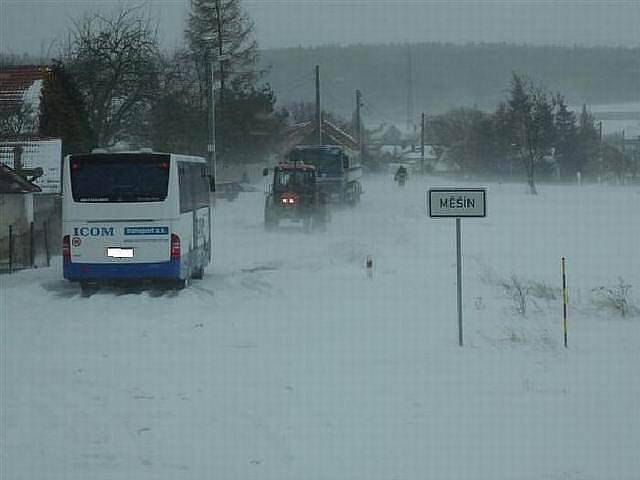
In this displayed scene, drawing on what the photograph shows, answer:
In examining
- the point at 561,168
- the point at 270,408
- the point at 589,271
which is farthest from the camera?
the point at 561,168

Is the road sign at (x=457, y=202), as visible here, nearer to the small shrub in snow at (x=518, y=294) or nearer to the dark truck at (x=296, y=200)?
the small shrub in snow at (x=518, y=294)

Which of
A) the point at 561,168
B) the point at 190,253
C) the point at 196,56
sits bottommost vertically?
the point at 190,253

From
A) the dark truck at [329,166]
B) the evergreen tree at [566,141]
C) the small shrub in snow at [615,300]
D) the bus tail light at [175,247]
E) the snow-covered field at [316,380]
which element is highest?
the evergreen tree at [566,141]

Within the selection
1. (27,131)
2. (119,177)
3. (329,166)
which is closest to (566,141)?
(329,166)

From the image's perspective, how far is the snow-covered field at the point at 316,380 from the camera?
355 inches

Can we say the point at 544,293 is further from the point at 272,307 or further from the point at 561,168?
the point at 561,168

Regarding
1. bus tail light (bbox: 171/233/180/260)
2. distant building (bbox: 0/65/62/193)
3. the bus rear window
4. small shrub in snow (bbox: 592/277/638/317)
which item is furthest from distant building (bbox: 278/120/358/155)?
bus tail light (bbox: 171/233/180/260)

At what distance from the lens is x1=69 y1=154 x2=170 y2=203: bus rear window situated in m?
20.1

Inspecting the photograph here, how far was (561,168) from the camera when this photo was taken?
8356 cm

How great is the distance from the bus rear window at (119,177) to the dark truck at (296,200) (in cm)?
1990

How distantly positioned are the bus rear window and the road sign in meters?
6.83

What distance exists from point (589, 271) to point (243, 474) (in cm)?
1978

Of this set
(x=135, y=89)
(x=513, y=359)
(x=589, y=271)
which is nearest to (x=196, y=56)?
(x=135, y=89)

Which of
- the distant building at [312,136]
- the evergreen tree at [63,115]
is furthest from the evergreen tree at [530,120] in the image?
the evergreen tree at [63,115]
